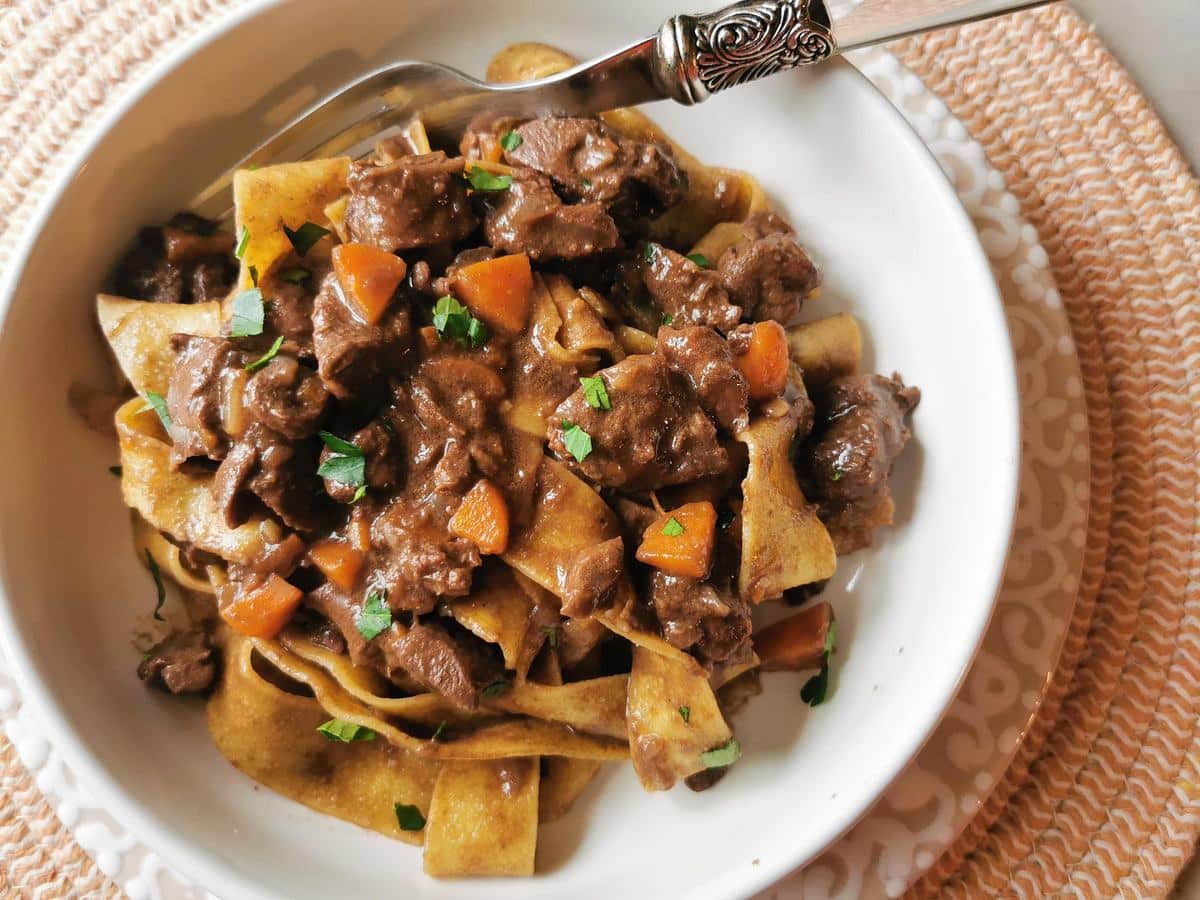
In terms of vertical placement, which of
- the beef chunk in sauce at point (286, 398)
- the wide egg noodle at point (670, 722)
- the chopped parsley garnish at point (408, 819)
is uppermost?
the beef chunk in sauce at point (286, 398)

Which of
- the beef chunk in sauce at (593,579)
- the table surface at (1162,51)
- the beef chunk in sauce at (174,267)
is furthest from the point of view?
the table surface at (1162,51)

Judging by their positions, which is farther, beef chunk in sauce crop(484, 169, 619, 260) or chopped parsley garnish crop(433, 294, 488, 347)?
beef chunk in sauce crop(484, 169, 619, 260)

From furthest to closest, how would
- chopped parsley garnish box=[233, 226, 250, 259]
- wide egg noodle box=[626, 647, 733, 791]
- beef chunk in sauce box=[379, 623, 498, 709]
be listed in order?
chopped parsley garnish box=[233, 226, 250, 259]
wide egg noodle box=[626, 647, 733, 791]
beef chunk in sauce box=[379, 623, 498, 709]

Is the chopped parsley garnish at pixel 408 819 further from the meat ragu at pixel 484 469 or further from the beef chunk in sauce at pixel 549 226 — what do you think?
the beef chunk in sauce at pixel 549 226

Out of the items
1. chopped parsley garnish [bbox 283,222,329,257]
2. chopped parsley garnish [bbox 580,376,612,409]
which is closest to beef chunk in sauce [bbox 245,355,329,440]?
chopped parsley garnish [bbox 283,222,329,257]

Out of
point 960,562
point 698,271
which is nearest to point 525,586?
point 698,271

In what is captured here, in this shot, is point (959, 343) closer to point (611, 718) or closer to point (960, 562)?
point (960, 562)

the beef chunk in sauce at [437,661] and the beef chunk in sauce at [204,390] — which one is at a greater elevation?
the beef chunk in sauce at [204,390]

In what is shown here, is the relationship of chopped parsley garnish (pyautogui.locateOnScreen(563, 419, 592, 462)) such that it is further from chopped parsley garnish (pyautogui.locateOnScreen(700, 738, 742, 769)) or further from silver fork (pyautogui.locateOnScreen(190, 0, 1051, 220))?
silver fork (pyautogui.locateOnScreen(190, 0, 1051, 220))

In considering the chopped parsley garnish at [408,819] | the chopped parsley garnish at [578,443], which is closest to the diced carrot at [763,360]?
the chopped parsley garnish at [578,443]

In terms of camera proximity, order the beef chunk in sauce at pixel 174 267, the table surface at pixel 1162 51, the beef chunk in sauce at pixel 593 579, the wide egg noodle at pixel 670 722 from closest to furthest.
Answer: the beef chunk in sauce at pixel 593 579
the wide egg noodle at pixel 670 722
the beef chunk in sauce at pixel 174 267
the table surface at pixel 1162 51
